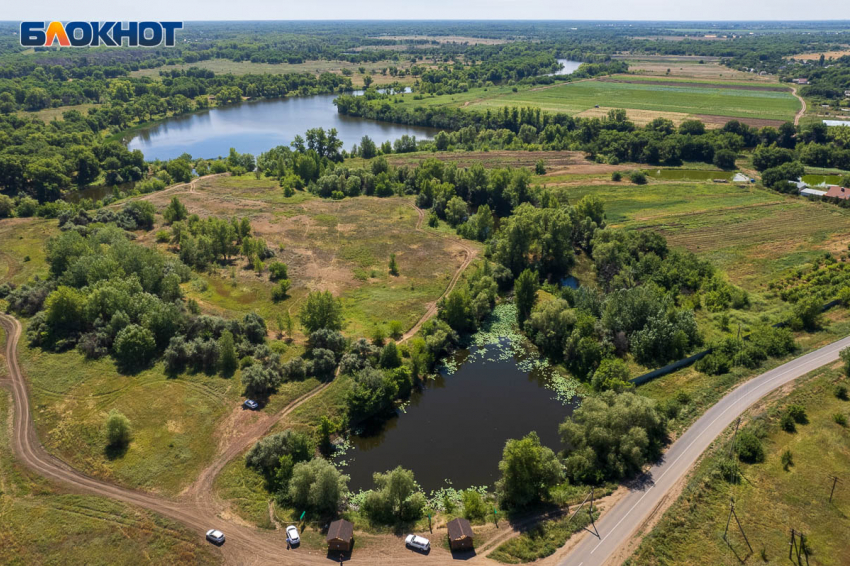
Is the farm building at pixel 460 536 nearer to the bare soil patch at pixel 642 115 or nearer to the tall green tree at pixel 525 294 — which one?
the tall green tree at pixel 525 294

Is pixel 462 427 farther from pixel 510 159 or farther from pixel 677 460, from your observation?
pixel 510 159

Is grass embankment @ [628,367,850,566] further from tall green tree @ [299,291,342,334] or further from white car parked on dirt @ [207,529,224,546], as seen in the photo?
tall green tree @ [299,291,342,334]

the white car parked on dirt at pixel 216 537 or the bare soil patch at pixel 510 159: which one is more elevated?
the bare soil patch at pixel 510 159

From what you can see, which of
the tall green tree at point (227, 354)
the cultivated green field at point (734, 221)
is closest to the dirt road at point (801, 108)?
the cultivated green field at point (734, 221)

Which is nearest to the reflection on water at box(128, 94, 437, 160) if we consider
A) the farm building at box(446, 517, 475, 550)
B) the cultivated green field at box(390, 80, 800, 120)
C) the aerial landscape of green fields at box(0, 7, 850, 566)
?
the cultivated green field at box(390, 80, 800, 120)

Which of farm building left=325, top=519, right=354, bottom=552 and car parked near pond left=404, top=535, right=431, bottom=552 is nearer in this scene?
farm building left=325, top=519, right=354, bottom=552

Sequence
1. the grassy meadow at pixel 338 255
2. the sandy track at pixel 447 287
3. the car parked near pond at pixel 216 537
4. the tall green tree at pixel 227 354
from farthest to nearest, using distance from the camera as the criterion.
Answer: the grassy meadow at pixel 338 255 → the sandy track at pixel 447 287 → the tall green tree at pixel 227 354 → the car parked near pond at pixel 216 537

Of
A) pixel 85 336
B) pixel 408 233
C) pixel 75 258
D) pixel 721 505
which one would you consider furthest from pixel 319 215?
pixel 721 505

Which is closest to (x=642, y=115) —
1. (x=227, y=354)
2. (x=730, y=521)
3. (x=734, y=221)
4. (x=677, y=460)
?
(x=734, y=221)
